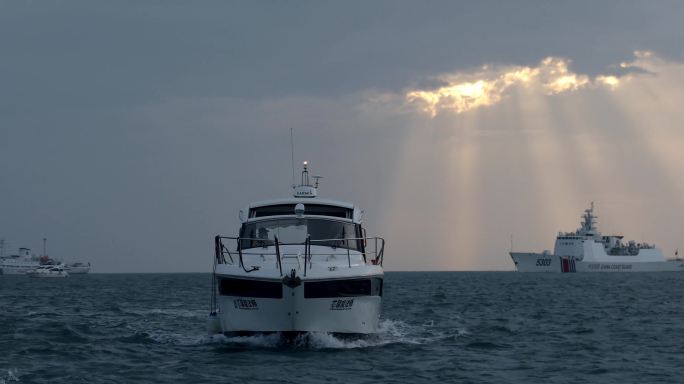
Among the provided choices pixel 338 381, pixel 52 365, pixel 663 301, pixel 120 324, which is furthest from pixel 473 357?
pixel 663 301

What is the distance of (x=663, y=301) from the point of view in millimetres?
45500

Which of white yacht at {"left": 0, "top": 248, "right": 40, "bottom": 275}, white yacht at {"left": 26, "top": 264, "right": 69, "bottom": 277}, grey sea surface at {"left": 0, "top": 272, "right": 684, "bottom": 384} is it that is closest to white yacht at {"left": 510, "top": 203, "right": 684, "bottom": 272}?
white yacht at {"left": 26, "top": 264, "right": 69, "bottom": 277}

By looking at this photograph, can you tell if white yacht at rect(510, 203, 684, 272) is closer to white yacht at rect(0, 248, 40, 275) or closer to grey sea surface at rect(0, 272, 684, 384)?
white yacht at rect(0, 248, 40, 275)

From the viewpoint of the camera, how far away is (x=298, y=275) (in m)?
19.0

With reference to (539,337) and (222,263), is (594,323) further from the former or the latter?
(222,263)

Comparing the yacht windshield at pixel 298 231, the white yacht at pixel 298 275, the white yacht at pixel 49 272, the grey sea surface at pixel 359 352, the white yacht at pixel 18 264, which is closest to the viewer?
the grey sea surface at pixel 359 352

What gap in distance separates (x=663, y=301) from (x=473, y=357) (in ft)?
94.6

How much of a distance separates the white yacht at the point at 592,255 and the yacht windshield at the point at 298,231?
123457 millimetres

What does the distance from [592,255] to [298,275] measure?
12887 cm

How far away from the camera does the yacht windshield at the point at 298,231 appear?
22531 mm

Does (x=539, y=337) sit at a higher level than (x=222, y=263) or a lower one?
lower

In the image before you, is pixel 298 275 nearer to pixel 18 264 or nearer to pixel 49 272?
pixel 49 272

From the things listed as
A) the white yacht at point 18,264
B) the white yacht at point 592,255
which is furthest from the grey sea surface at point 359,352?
the white yacht at point 18,264

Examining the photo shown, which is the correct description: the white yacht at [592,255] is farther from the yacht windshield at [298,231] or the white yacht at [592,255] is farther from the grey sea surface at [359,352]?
the yacht windshield at [298,231]
